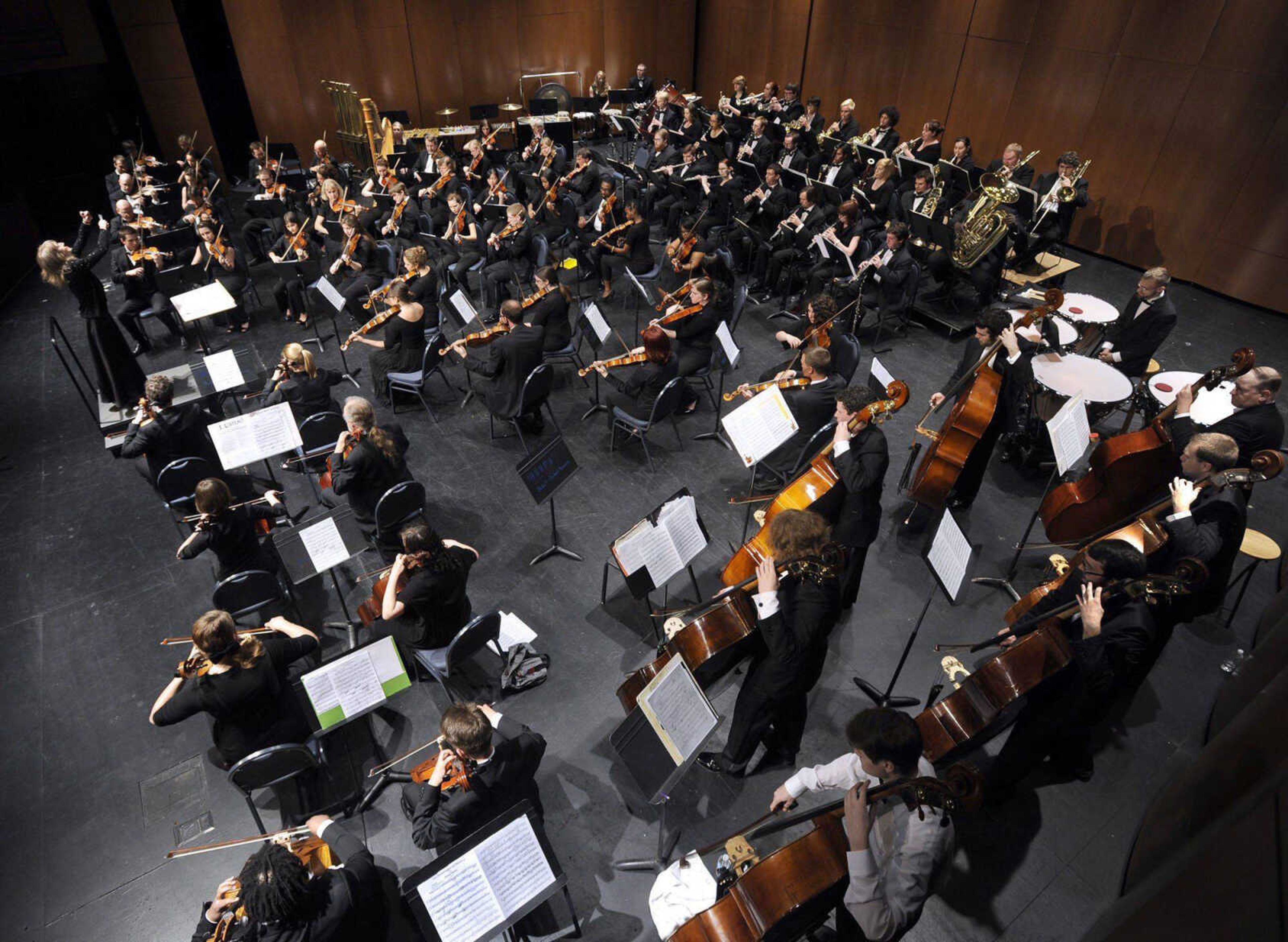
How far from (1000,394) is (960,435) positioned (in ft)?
1.65

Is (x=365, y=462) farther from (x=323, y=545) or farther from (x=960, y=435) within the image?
(x=960, y=435)

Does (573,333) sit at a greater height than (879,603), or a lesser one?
greater

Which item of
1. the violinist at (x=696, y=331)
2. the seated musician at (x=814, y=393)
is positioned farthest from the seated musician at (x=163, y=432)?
the seated musician at (x=814, y=393)

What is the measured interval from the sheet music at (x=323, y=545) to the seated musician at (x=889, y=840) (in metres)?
3.34

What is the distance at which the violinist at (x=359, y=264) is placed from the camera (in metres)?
8.40

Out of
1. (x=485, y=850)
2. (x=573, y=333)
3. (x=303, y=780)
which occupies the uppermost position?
(x=485, y=850)

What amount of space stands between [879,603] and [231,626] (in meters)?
4.35

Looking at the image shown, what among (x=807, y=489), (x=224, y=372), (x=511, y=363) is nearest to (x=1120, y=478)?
(x=807, y=489)

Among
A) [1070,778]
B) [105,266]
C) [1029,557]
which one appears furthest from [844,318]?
[105,266]

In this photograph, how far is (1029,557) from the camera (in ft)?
19.1

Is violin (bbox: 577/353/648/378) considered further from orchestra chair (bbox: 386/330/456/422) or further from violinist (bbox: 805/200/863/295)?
violinist (bbox: 805/200/863/295)

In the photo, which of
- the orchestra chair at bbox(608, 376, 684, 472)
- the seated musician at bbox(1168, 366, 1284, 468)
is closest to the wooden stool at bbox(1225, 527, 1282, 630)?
the seated musician at bbox(1168, 366, 1284, 468)

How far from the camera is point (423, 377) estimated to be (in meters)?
7.12

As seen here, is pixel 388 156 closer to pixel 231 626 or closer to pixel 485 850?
pixel 231 626
